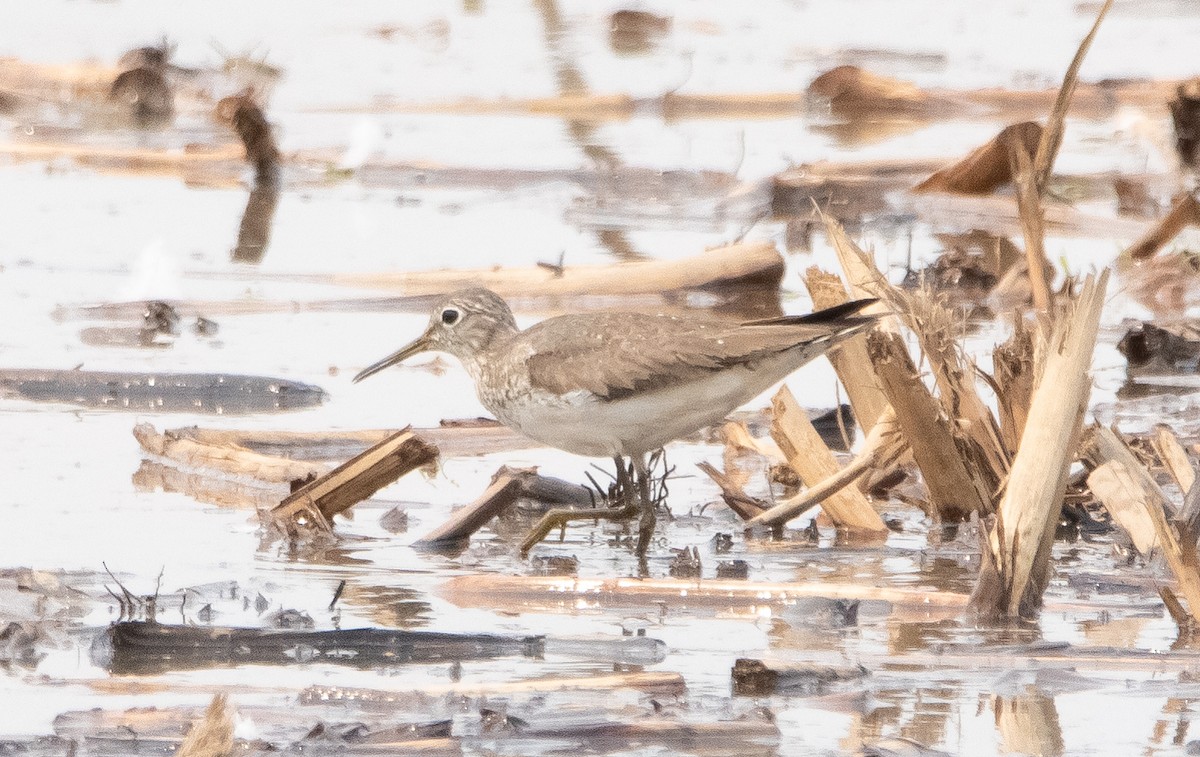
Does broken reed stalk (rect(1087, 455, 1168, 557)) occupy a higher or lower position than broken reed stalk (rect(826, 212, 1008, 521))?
lower

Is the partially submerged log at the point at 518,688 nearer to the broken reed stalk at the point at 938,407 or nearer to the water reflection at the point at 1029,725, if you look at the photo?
the water reflection at the point at 1029,725

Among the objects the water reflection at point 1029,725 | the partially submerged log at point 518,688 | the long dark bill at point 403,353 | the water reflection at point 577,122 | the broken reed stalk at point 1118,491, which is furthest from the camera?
the water reflection at point 577,122

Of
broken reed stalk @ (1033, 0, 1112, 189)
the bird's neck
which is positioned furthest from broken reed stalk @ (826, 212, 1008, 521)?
the bird's neck

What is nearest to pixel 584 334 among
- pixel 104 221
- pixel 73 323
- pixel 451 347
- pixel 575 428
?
pixel 575 428

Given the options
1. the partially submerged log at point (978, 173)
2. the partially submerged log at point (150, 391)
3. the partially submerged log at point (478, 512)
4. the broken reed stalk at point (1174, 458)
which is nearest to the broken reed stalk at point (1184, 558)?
the broken reed stalk at point (1174, 458)

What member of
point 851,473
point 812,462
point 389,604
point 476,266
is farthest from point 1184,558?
point 476,266

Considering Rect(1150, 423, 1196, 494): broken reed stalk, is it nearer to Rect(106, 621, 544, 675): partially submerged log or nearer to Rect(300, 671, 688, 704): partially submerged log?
Rect(300, 671, 688, 704): partially submerged log
